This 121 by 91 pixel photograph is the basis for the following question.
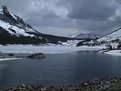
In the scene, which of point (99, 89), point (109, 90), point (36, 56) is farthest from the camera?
point (36, 56)

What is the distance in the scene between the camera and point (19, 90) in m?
32.7

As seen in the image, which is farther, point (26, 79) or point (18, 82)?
point (26, 79)

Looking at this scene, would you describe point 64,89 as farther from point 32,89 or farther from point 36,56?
point 36,56

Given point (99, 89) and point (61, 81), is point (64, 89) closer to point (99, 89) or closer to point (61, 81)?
point (99, 89)

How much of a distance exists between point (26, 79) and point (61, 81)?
5.29 m

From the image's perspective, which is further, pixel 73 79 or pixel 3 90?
pixel 73 79

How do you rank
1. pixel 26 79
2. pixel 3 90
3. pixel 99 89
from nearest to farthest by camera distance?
pixel 99 89 → pixel 3 90 → pixel 26 79

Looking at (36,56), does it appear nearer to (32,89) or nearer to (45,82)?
(45,82)

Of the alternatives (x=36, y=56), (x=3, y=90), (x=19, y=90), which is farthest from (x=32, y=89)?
(x=36, y=56)

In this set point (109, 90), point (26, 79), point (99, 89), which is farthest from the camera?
point (26, 79)

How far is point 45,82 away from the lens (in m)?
42.2

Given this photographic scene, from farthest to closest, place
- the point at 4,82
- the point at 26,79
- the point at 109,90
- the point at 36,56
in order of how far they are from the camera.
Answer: the point at 36,56
the point at 26,79
the point at 4,82
the point at 109,90

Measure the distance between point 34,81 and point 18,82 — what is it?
2315 millimetres

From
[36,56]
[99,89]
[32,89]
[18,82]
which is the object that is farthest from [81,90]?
[36,56]
